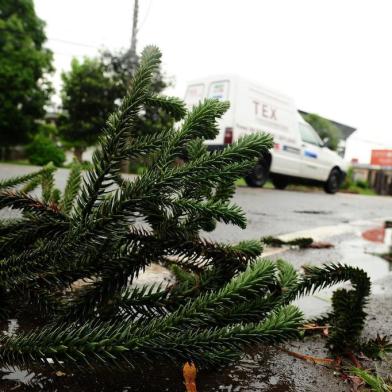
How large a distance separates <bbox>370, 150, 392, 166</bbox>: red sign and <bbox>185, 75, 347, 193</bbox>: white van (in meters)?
54.1

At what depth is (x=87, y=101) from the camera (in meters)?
27.8

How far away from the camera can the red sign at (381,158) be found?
63031 millimetres

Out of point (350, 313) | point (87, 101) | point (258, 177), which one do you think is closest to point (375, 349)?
point (350, 313)

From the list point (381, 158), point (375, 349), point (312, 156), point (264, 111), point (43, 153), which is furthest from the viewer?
point (381, 158)

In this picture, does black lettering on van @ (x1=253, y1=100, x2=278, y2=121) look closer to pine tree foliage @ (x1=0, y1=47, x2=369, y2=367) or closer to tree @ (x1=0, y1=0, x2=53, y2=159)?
pine tree foliage @ (x1=0, y1=47, x2=369, y2=367)

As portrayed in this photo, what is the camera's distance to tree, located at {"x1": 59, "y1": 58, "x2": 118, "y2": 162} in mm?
27469

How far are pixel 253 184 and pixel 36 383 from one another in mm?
11031

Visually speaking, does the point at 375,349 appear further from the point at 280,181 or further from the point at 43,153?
the point at 43,153

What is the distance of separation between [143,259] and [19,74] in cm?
3169

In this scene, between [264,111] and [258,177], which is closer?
[258,177]

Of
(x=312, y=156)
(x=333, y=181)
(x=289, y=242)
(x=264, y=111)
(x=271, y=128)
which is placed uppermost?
(x=264, y=111)

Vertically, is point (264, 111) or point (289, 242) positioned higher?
point (264, 111)

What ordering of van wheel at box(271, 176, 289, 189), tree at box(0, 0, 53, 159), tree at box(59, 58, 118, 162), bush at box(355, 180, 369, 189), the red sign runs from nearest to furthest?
van wheel at box(271, 176, 289, 189)
tree at box(59, 58, 118, 162)
tree at box(0, 0, 53, 159)
bush at box(355, 180, 369, 189)
the red sign

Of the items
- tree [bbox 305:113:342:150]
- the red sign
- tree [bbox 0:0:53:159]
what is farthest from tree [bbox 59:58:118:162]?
the red sign
